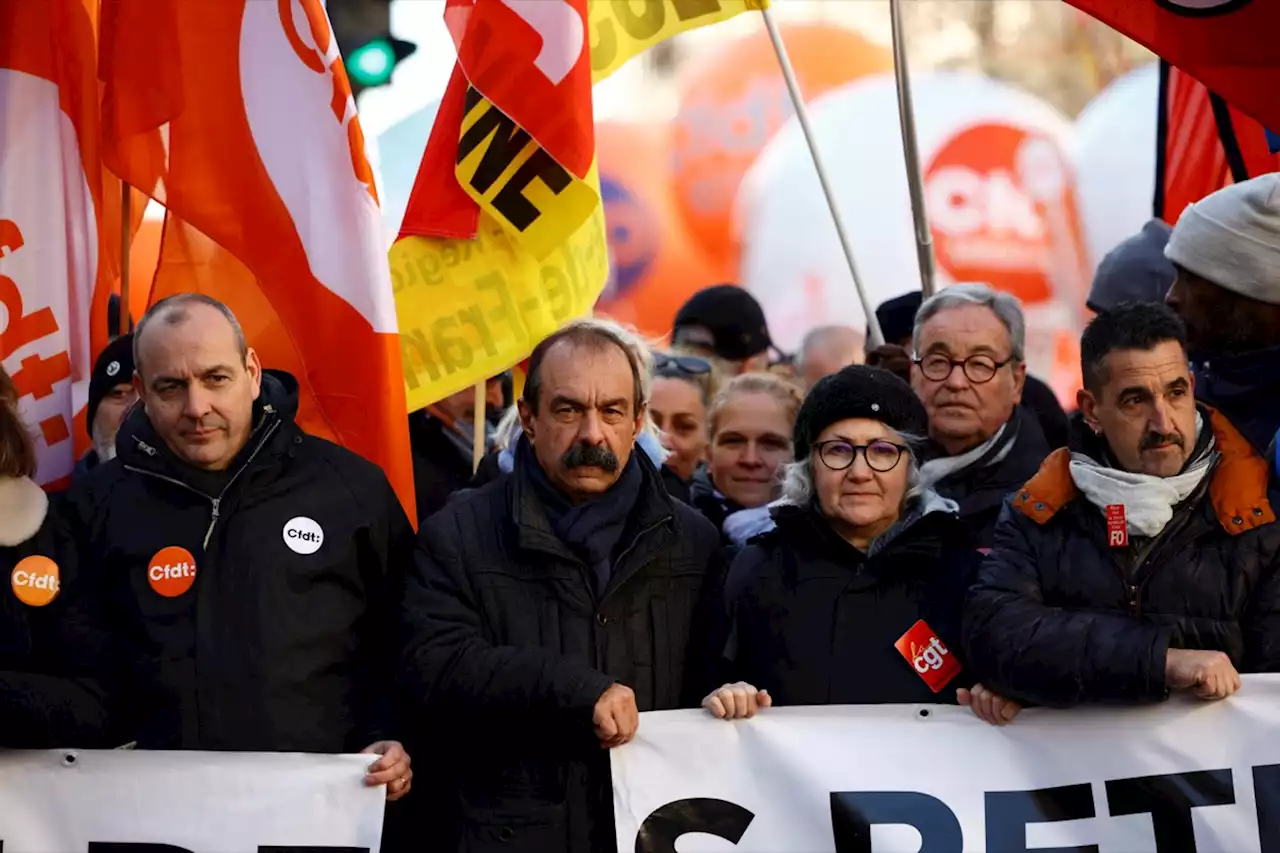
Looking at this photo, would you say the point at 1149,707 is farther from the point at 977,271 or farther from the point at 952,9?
the point at 952,9

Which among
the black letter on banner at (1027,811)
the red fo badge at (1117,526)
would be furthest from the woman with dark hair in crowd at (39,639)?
the red fo badge at (1117,526)

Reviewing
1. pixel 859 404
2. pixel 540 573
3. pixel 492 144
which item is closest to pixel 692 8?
pixel 492 144

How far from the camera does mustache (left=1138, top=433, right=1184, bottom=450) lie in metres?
3.74

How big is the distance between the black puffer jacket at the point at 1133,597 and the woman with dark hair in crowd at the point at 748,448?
1.58 metres

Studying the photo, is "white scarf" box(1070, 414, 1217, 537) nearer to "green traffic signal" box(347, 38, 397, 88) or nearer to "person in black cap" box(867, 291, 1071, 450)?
"person in black cap" box(867, 291, 1071, 450)

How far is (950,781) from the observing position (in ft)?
13.1

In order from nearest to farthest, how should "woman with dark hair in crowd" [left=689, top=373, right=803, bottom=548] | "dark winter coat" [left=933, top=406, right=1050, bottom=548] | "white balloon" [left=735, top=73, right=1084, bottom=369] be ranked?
"dark winter coat" [left=933, top=406, right=1050, bottom=548], "woman with dark hair in crowd" [left=689, top=373, right=803, bottom=548], "white balloon" [left=735, top=73, right=1084, bottom=369]

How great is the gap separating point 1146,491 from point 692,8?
3.05 m

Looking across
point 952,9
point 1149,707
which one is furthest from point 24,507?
point 952,9

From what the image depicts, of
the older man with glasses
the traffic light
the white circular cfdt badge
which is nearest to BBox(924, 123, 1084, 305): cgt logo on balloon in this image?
the traffic light

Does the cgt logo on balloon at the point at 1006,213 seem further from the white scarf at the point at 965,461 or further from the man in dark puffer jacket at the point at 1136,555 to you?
the man in dark puffer jacket at the point at 1136,555

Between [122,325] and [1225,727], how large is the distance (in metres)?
3.46

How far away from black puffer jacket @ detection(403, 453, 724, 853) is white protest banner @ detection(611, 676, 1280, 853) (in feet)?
0.39

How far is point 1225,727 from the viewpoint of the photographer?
12.6ft
